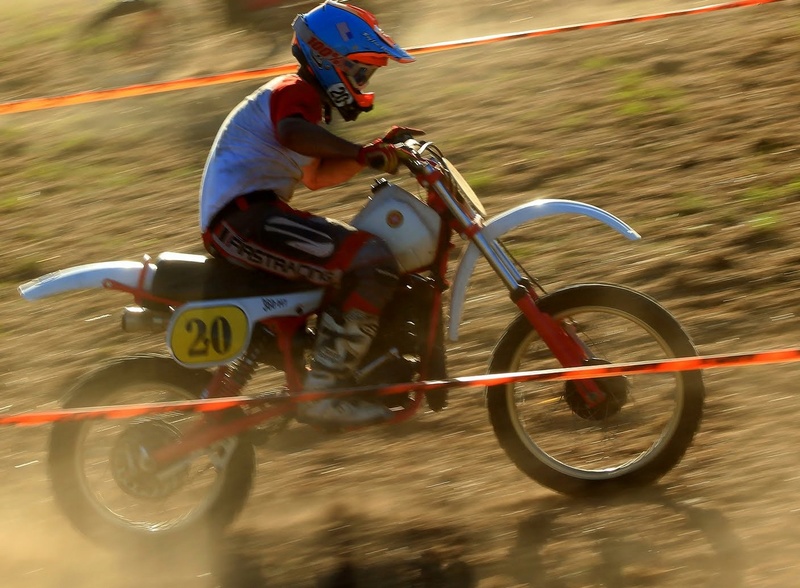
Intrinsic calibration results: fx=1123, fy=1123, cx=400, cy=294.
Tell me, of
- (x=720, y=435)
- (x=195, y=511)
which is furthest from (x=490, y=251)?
(x=195, y=511)

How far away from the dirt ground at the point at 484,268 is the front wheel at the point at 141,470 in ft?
0.46

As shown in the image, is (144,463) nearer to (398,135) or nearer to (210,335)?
(210,335)

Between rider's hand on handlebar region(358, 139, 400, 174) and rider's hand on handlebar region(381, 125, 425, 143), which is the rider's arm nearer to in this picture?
rider's hand on handlebar region(358, 139, 400, 174)

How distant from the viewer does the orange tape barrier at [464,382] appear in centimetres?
406

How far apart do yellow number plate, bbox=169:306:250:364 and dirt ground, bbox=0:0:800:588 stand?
0.82 m

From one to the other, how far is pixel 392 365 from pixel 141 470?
1.09m

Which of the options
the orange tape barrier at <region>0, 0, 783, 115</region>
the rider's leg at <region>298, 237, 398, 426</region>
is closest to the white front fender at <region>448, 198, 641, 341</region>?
the rider's leg at <region>298, 237, 398, 426</region>

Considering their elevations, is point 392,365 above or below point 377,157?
below

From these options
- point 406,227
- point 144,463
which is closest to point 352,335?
point 406,227

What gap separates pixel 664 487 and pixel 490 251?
1.16 m

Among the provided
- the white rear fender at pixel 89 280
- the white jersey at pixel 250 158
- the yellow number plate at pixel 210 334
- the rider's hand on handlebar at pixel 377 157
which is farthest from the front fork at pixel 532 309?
the white rear fender at pixel 89 280

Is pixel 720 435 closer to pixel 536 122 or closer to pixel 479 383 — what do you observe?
pixel 479 383

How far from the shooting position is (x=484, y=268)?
21.2 ft

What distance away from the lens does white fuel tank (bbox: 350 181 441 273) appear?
4.34 m
